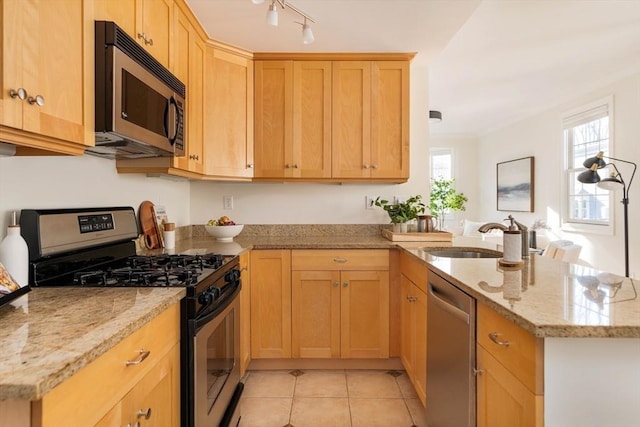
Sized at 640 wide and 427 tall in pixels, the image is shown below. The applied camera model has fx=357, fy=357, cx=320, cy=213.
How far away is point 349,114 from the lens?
280 cm

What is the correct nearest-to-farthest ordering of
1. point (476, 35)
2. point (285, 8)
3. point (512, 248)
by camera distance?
point (512, 248)
point (285, 8)
point (476, 35)

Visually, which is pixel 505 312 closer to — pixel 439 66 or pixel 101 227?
pixel 101 227

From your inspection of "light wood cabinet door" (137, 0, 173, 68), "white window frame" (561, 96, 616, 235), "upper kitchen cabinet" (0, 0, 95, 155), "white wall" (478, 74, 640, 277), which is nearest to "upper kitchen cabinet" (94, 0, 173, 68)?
"light wood cabinet door" (137, 0, 173, 68)

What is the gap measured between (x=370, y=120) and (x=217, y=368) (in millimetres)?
2044

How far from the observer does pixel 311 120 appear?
2.80 m

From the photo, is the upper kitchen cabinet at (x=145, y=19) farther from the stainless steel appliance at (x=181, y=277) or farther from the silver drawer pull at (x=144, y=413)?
the silver drawer pull at (x=144, y=413)

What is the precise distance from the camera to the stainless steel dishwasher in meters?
1.31

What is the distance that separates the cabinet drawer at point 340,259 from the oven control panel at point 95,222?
1155mm

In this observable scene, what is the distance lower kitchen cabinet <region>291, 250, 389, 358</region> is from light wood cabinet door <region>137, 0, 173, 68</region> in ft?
4.80

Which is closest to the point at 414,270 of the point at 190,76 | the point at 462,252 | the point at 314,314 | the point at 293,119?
the point at 462,252

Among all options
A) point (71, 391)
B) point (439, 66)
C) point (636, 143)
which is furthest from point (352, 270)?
point (636, 143)

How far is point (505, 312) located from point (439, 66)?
3.29 meters

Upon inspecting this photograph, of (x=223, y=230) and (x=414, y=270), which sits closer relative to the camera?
(x=414, y=270)

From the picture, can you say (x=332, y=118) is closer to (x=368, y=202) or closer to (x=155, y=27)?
(x=368, y=202)
